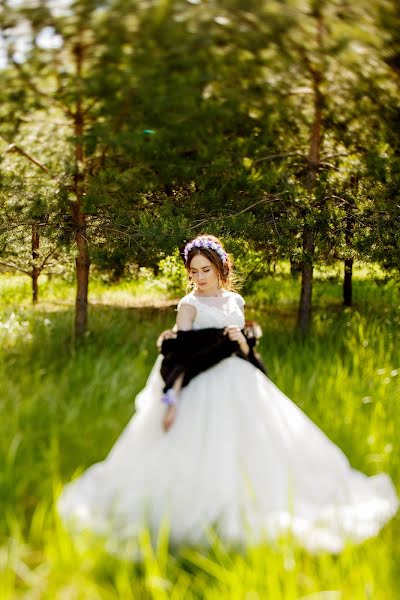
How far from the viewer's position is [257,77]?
5.21 metres

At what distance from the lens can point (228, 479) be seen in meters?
2.90

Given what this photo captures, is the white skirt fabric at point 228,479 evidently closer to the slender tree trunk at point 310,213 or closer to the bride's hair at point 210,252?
the bride's hair at point 210,252

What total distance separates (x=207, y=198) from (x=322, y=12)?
219cm

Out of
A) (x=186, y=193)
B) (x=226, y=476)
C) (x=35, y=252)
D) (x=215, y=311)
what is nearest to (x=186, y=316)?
(x=215, y=311)

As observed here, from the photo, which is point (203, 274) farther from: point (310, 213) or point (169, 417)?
point (310, 213)

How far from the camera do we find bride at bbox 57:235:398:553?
9.23 feet

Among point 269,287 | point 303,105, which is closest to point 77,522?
point 303,105

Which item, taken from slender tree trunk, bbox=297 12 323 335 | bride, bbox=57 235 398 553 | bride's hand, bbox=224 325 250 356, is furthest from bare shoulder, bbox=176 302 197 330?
slender tree trunk, bbox=297 12 323 335

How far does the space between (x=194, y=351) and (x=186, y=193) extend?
400 centimetres

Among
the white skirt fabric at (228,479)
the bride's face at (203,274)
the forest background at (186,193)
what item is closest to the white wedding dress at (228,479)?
the white skirt fabric at (228,479)

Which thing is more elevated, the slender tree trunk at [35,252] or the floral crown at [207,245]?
the floral crown at [207,245]

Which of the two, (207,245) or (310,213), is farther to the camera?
(310,213)

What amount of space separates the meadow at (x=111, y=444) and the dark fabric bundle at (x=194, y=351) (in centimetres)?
74

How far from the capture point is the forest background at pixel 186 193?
9.64 ft
